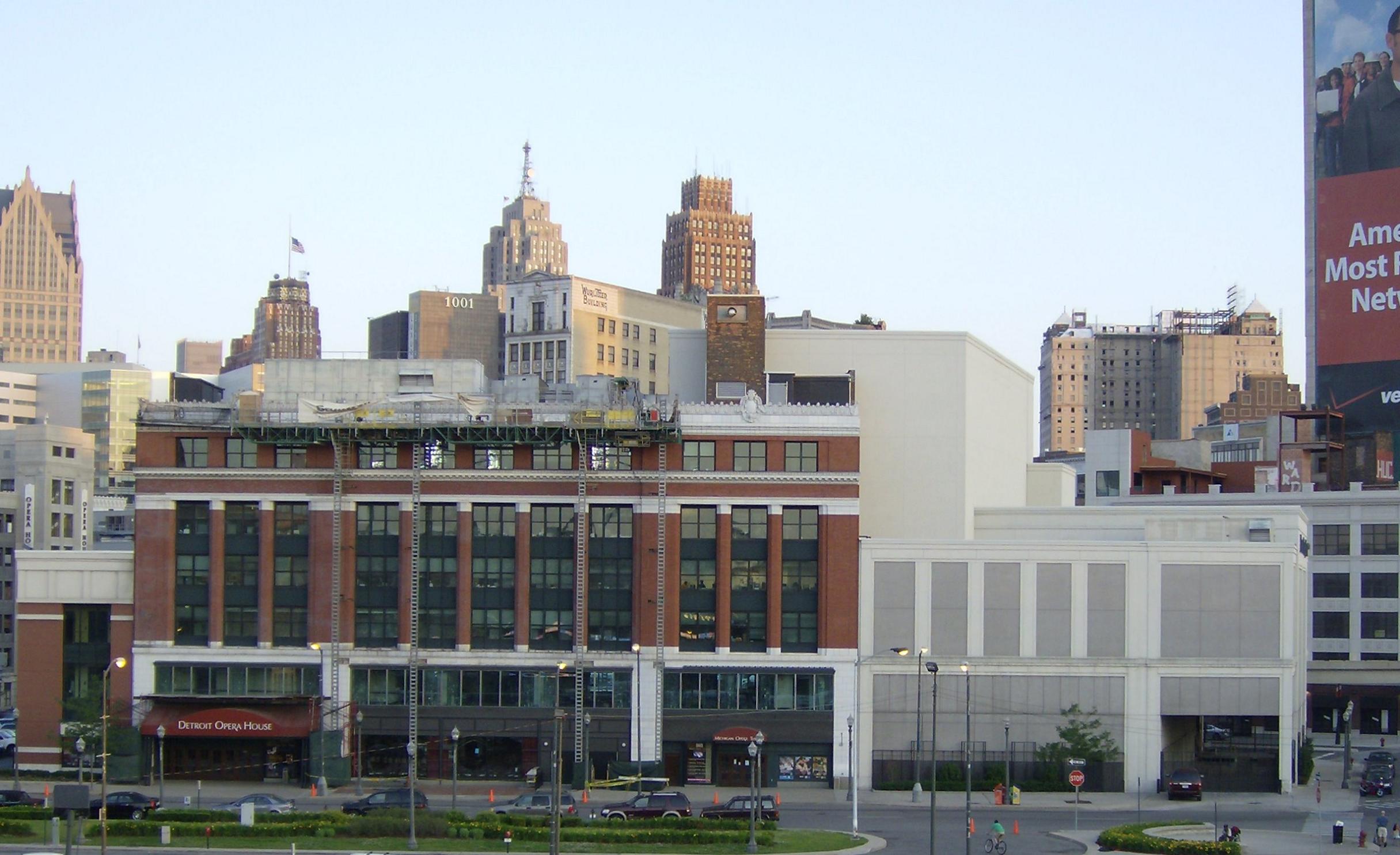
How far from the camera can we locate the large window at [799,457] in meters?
106

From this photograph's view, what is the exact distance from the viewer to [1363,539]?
151125 millimetres

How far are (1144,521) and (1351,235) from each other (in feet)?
282

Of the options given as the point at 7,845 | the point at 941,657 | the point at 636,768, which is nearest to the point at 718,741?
the point at 636,768

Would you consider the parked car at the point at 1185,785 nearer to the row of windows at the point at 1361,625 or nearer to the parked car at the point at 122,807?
the parked car at the point at 122,807

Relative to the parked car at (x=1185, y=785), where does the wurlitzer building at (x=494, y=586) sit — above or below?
above

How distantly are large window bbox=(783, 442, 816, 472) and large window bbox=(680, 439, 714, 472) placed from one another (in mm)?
4122

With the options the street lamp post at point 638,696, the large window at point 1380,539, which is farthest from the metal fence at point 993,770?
the large window at point 1380,539

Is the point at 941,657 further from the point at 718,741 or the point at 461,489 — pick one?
the point at 461,489

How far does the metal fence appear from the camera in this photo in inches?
4048

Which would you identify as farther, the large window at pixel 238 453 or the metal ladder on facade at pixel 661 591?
the large window at pixel 238 453

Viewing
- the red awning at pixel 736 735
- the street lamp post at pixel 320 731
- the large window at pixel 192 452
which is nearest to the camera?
the street lamp post at pixel 320 731

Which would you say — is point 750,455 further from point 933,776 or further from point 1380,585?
point 1380,585

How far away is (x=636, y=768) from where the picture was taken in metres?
104

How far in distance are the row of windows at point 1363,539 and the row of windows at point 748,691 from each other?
209 feet
